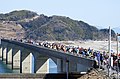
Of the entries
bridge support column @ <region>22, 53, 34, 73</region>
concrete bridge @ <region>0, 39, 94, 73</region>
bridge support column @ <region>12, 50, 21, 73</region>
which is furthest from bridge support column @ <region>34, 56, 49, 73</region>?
bridge support column @ <region>12, 50, 21, 73</region>

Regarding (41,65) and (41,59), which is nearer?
(41,65)

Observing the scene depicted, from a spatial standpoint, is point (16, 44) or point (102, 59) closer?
point (102, 59)

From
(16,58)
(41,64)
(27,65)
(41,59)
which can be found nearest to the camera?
(41,64)

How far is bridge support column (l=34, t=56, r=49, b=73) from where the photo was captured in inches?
2951

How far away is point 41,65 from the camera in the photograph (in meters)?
75.8

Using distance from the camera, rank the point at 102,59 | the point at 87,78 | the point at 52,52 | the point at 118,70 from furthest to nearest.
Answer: the point at 52,52 < the point at 102,59 < the point at 87,78 < the point at 118,70

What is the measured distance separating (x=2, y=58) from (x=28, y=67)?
49.9 metres

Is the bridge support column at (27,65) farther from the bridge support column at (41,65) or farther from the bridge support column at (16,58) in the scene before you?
the bridge support column at (16,58)

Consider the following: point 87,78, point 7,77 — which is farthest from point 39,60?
point 87,78

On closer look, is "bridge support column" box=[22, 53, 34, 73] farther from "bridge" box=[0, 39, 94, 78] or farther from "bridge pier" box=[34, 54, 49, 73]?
"bridge pier" box=[34, 54, 49, 73]

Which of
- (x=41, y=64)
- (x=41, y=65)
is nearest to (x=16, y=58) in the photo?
(x=41, y=64)

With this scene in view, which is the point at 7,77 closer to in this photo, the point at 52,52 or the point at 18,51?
the point at 52,52

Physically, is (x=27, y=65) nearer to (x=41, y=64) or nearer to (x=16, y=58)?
(x=41, y=64)

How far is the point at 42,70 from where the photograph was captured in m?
75.0
